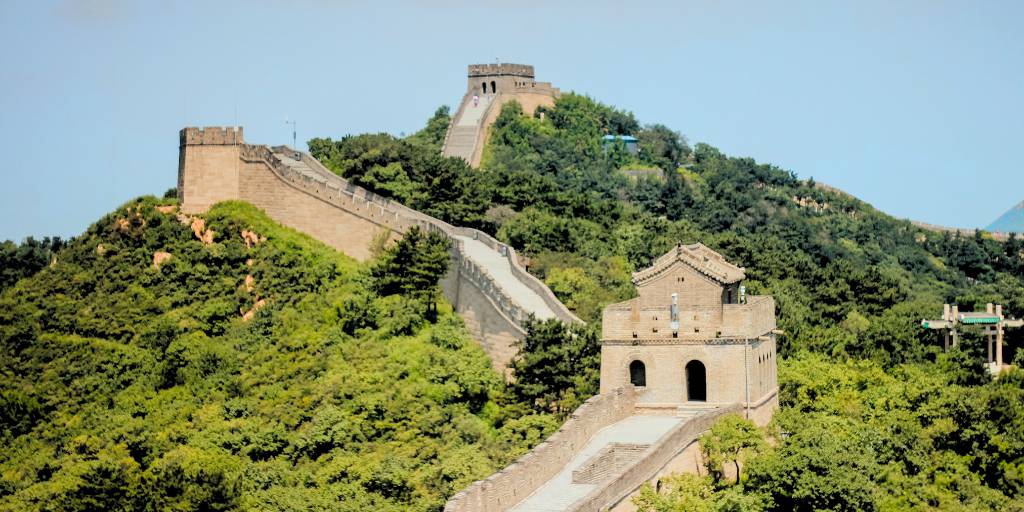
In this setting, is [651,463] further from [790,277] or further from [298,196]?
[790,277]

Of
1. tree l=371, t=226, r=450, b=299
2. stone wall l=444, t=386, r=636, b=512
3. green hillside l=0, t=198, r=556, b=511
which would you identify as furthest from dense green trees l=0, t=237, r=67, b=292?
stone wall l=444, t=386, r=636, b=512

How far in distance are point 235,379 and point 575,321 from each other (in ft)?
39.2

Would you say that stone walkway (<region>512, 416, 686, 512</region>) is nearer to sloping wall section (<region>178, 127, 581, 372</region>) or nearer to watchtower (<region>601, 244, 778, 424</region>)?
watchtower (<region>601, 244, 778, 424</region>)

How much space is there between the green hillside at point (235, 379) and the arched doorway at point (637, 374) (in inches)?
91.1

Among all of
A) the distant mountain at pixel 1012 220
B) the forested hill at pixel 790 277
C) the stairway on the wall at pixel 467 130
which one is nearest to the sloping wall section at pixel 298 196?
the forested hill at pixel 790 277

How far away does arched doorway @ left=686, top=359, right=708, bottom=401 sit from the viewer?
143 feet

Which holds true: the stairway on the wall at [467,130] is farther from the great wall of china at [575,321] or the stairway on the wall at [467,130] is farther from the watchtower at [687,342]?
the watchtower at [687,342]

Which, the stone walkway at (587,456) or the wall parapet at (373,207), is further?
the wall parapet at (373,207)

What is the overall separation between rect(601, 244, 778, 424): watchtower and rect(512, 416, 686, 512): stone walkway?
1.34m

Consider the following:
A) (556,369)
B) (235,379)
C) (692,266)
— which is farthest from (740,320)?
(235,379)

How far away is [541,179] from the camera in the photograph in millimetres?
74938

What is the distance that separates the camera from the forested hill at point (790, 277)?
1625 inches

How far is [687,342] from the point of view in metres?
42.9

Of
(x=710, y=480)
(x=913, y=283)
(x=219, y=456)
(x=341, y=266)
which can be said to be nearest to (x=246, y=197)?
(x=341, y=266)
